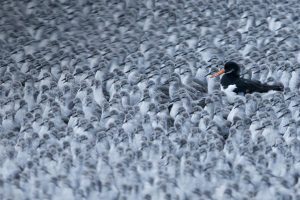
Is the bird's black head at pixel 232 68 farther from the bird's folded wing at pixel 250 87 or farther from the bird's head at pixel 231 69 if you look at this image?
the bird's folded wing at pixel 250 87

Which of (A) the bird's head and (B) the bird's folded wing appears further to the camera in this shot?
(A) the bird's head

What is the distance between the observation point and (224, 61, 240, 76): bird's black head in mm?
13070

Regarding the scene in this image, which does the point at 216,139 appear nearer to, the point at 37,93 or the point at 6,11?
the point at 37,93

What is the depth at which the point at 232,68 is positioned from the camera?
13109 mm

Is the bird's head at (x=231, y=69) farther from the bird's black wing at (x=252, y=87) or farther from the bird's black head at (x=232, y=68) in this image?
the bird's black wing at (x=252, y=87)

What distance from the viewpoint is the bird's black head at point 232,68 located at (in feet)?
42.9

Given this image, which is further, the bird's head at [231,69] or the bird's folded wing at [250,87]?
the bird's head at [231,69]

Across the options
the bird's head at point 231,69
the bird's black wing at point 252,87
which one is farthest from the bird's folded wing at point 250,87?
the bird's head at point 231,69

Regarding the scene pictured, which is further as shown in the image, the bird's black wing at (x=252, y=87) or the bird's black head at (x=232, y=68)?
the bird's black head at (x=232, y=68)

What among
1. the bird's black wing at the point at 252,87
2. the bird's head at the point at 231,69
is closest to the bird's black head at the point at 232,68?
the bird's head at the point at 231,69

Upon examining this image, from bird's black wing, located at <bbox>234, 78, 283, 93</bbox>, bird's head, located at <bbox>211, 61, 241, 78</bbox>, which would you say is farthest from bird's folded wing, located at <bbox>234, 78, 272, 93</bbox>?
bird's head, located at <bbox>211, 61, 241, 78</bbox>

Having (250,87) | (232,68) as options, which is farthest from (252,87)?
(232,68)

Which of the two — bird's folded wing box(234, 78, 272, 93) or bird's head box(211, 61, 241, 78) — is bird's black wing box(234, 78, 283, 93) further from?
bird's head box(211, 61, 241, 78)

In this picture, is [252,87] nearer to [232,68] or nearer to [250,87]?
[250,87]
